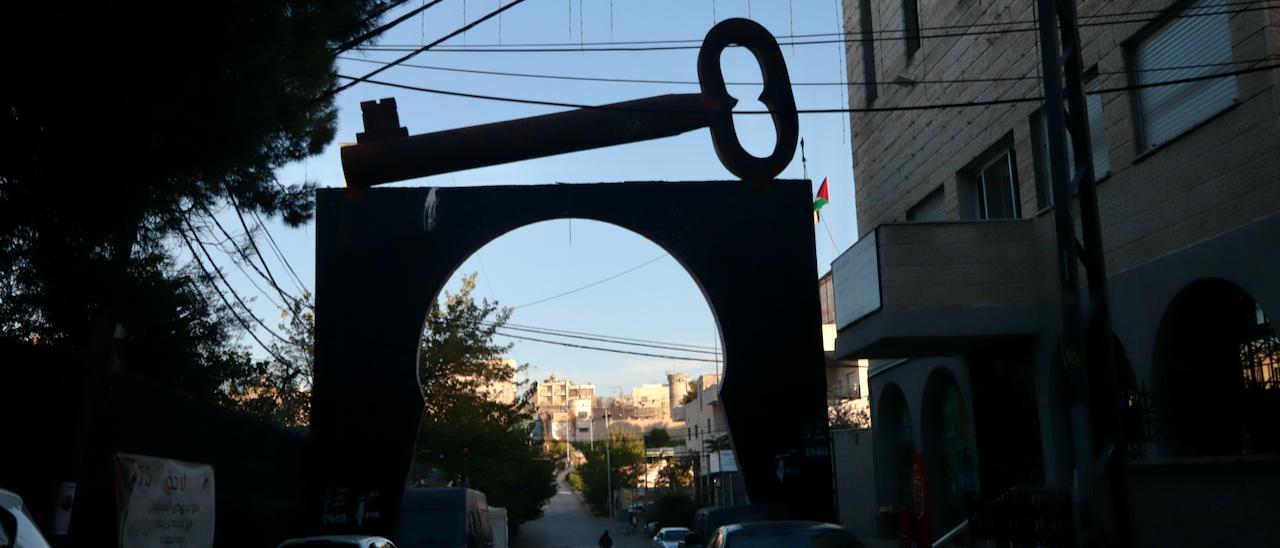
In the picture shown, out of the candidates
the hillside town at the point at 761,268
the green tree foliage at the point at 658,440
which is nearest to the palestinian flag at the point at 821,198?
the hillside town at the point at 761,268

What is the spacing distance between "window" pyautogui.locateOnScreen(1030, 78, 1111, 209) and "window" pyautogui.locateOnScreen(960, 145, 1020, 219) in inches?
40.9

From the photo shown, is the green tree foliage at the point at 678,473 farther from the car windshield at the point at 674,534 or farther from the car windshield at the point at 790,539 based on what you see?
the car windshield at the point at 790,539

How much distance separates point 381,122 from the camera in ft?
69.0

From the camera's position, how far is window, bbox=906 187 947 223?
80.7ft

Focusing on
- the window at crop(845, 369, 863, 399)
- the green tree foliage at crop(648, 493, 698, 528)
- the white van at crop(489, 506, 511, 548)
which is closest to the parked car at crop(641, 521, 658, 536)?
the green tree foliage at crop(648, 493, 698, 528)

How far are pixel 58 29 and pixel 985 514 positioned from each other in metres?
13.8

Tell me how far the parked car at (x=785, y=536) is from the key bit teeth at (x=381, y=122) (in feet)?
34.6

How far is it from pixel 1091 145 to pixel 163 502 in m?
12.7

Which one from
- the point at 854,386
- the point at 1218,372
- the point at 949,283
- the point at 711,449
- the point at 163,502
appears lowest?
the point at 163,502

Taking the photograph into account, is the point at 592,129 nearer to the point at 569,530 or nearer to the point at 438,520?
the point at 438,520

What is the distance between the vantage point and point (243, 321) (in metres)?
19.7

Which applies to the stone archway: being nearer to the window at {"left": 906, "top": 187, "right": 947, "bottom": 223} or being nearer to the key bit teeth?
the key bit teeth

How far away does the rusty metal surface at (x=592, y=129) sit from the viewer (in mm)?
20500

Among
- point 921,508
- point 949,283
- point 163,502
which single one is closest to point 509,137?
point 949,283
